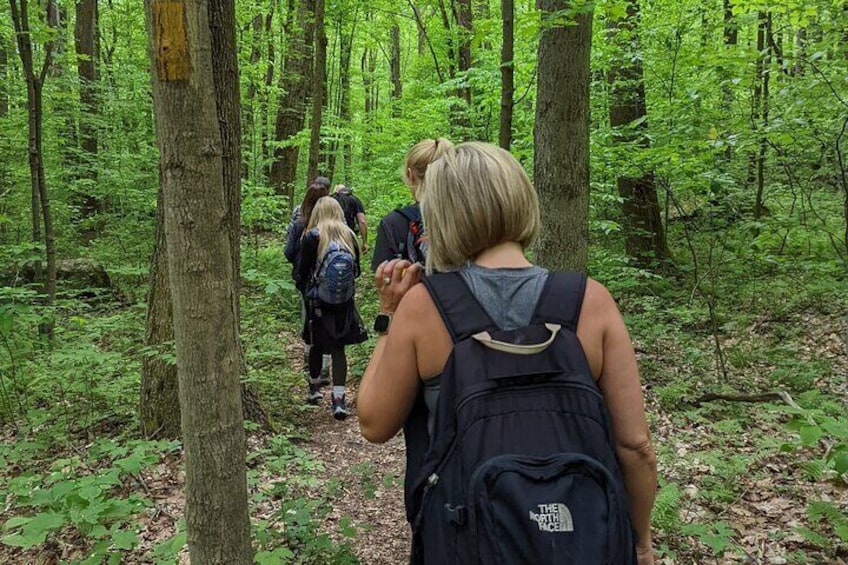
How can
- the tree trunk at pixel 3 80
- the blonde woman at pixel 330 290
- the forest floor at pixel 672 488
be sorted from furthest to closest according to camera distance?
the tree trunk at pixel 3 80, the blonde woman at pixel 330 290, the forest floor at pixel 672 488

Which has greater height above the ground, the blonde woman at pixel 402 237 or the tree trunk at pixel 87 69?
the tree trunk at pixel 87 69

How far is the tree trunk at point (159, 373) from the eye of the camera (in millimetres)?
4391

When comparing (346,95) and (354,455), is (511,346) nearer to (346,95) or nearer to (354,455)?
(354,455)

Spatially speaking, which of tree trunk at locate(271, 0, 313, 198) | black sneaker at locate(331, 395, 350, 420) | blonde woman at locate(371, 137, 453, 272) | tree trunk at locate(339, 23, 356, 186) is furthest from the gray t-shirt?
tree trunk at locate(271, 0, 313, 198)

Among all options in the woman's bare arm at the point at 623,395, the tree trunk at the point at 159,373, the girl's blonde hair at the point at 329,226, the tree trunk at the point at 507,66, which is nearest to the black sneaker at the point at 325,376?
the girl's blonde hair at the point at 329,226

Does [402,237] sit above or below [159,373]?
above

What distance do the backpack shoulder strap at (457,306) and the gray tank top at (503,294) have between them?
19 mm

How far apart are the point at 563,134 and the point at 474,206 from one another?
223 centimetres

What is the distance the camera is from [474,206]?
5.20ft

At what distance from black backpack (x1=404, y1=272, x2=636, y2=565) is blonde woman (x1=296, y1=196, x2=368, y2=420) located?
4.21m

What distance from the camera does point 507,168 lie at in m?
1.62

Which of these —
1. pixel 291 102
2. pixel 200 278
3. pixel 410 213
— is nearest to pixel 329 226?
pixel 410 213

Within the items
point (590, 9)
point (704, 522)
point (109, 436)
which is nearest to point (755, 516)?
point (704, 522)

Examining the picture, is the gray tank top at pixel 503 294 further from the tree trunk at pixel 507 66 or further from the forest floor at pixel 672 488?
the tree trunk at pixel 507 66
